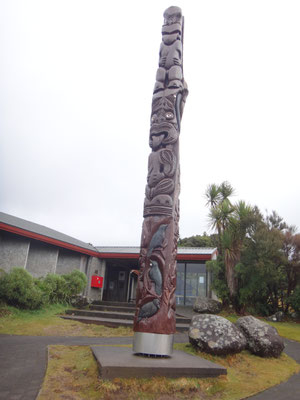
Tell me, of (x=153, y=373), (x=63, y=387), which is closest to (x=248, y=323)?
(x=153, y=373)

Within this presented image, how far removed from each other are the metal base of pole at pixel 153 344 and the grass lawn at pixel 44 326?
3917 millimetres

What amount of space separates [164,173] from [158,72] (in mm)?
2728

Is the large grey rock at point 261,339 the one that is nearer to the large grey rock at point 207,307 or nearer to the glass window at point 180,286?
the large grey rock at point 207,307

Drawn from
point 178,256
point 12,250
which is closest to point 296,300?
point 178,256

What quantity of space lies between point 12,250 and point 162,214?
9184mm

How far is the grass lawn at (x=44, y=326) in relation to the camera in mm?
8508

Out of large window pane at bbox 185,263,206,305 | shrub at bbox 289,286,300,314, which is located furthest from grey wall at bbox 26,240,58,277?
shrub at bbox 289,286,300,314

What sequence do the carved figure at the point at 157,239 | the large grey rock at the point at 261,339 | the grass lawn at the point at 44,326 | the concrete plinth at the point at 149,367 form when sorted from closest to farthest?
the concrete plinth at the point at 149,367, the carved figure at the point at 157,239, the large grey rock at the point at 261,339, the grass lawn at the point at 44,326

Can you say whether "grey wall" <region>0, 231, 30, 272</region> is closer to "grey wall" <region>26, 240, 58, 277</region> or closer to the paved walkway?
"grey wall" <region>26, 240, 58, 277</region>

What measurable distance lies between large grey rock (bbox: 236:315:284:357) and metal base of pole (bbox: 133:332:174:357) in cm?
274

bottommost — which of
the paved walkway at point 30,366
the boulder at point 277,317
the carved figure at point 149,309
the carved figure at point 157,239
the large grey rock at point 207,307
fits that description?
the paved walkway at point 30,366

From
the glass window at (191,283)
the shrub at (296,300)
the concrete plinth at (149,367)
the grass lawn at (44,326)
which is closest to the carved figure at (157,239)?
the concrete plinth at (149,367)

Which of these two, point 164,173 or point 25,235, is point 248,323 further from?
point 25,235

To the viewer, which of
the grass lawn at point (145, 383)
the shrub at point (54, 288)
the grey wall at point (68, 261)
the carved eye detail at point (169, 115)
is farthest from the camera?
the grey wall at point (68, 261)
